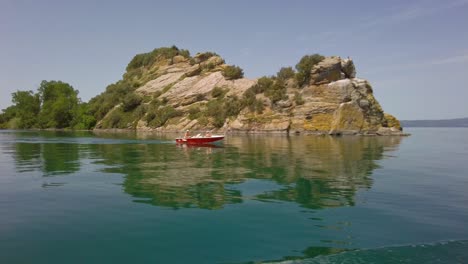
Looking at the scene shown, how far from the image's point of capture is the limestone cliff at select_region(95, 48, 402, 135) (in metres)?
80.2

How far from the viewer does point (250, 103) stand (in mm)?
91375

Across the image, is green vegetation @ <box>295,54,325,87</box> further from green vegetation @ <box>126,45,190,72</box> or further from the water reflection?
green vegetation @ <box>126,45,190,72</box>

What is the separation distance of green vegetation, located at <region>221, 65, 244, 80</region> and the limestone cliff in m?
0.34

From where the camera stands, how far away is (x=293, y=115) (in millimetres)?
84000

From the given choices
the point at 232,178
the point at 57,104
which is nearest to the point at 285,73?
the point at 232,178

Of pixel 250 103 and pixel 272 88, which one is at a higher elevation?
pixel 272 88

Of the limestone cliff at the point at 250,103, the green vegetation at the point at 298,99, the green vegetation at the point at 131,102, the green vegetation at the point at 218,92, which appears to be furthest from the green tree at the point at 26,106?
the green vegetation at the point at 298,99

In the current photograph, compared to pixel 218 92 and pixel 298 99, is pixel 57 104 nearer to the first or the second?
pixel 218 92

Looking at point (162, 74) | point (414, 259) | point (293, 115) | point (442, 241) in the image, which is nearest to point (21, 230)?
point (414, 259)

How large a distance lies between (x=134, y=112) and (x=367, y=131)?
72643 millimetres

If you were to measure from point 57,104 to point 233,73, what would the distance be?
75.0 meters

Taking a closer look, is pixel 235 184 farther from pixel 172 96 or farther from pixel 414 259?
pixel 172 96

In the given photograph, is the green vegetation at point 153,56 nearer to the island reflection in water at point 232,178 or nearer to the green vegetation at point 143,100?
the green vegetation at point 143,100

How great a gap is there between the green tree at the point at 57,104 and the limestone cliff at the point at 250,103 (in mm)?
21595
